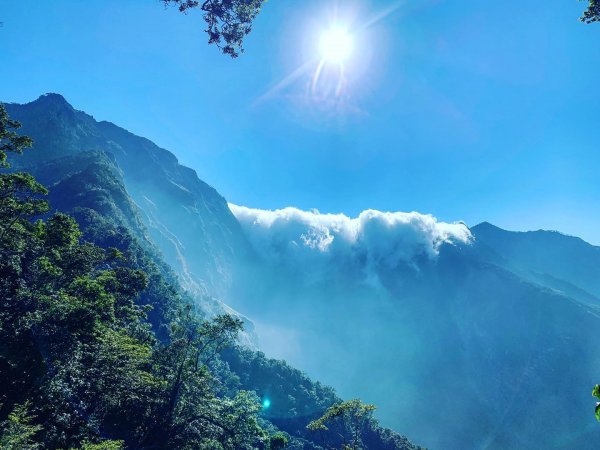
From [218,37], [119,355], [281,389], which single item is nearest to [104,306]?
[119,355]

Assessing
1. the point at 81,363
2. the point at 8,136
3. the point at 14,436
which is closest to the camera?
the point at 14,436

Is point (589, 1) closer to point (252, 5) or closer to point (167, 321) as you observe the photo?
point (252, 5)

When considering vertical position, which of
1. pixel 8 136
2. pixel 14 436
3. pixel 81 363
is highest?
pixel 8 136

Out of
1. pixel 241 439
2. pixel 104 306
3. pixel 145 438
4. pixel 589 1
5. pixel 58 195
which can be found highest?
pixel 58 195

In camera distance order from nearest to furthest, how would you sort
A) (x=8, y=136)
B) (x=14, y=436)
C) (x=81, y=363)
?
1. (x=14, y=436)
2. (x=81, y=363)
3. (x=8, y=136)

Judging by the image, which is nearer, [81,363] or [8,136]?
[81,363]

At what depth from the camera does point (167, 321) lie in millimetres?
151250

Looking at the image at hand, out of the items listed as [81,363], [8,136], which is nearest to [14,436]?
[81,363]

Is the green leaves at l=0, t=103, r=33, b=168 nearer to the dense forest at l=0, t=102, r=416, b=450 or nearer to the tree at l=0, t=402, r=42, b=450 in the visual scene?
the dense forest at l=0, t=102, r=416, b=450

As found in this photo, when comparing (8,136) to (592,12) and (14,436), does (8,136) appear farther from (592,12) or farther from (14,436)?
(592,12)

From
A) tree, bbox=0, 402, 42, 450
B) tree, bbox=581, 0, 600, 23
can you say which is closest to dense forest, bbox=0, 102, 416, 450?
tree, bbox=0, 402, 42, 450

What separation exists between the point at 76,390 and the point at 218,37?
27271 millimetres

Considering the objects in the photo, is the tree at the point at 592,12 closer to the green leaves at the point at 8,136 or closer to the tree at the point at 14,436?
Answer: the tree at the point at 14,436

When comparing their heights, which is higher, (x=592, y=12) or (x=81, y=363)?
(x=592, y=12)
